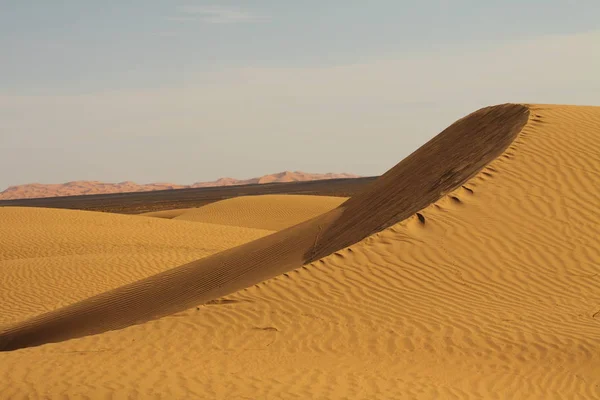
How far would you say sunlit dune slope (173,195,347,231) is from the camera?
4134 cm

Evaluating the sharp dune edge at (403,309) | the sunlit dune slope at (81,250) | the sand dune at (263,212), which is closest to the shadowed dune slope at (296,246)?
the sharp dune edge at (403,309)

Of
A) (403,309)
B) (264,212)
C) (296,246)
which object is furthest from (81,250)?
(264,212)

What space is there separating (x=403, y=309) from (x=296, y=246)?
5.75m

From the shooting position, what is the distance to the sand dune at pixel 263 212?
4131cm

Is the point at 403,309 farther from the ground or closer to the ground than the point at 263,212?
closer to the ground

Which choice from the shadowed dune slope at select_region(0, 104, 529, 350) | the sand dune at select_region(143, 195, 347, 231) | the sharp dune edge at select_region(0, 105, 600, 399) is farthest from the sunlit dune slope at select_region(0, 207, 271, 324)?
the sand dune at select_region(143, 195, 347, 231)

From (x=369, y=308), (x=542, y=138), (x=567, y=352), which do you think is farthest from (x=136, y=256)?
(x=567, y=352)

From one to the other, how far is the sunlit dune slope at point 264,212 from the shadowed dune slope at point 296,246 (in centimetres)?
2333

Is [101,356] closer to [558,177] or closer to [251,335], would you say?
[251,335]

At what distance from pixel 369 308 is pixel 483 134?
7.89 metres

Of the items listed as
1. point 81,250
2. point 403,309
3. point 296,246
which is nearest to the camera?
point 403,309

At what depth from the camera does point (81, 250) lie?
24172mm

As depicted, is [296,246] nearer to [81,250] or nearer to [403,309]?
[403,309]

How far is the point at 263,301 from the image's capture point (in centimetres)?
917
